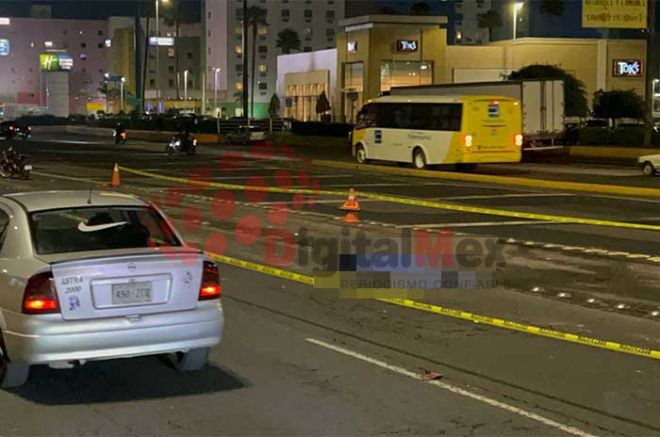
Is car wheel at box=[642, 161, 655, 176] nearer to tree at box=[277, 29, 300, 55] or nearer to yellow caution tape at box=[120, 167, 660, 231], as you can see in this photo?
yellow caution tape at box=[120, 167, 660, 231]

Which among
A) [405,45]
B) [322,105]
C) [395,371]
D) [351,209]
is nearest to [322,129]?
[405,45]

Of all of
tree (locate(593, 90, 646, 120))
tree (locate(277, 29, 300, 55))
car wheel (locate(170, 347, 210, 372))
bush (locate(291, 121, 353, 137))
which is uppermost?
tree (locate(277, 29, 300, 55))

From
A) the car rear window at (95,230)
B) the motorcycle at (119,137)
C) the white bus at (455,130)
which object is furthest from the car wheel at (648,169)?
the motorcycle at (119,137)

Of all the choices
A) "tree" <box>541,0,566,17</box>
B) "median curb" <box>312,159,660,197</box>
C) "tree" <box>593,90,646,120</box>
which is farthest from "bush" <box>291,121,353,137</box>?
"tree" <box>541,0,566,17</box>

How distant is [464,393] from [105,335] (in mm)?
2748

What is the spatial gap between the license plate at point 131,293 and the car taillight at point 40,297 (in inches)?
16.8

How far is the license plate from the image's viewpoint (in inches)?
263

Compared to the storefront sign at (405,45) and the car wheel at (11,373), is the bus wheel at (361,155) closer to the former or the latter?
the car wheel at (11,373)

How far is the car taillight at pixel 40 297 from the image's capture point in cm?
645

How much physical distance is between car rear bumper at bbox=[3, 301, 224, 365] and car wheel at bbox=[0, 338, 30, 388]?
202mm

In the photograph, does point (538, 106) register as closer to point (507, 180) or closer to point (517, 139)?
point (517, 139)

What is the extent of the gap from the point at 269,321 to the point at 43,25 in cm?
17511

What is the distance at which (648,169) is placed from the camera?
31.7 meters

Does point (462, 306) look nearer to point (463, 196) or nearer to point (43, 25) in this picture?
point (463, 196)
